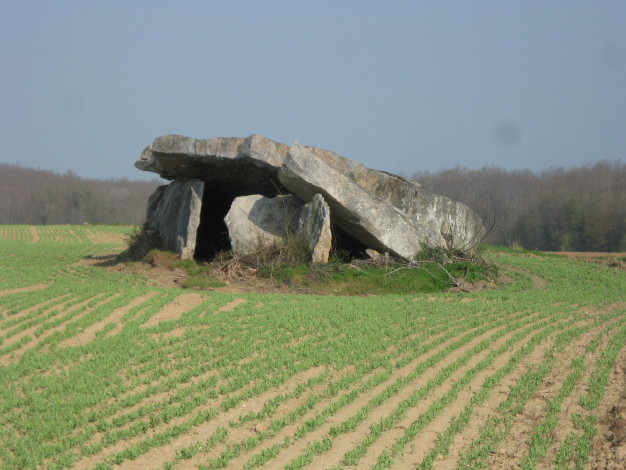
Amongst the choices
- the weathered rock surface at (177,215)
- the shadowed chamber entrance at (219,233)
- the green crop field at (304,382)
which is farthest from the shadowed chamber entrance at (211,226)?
the green crop field at (304,382)

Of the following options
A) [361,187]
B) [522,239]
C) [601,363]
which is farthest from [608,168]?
[601,363]

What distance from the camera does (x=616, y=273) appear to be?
19.3 meters

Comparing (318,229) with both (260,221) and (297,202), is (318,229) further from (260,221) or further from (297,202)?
(260,221)

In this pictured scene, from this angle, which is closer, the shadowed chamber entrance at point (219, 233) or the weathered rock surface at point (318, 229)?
the weathered rock surface at point (318, 229)

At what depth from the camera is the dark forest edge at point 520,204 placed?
48656 mm

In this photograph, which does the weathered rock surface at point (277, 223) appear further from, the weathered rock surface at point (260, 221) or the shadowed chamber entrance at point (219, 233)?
the shadowed chamber entrance at point (219, 233)

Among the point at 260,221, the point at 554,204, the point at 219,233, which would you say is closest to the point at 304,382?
the point at 260,221

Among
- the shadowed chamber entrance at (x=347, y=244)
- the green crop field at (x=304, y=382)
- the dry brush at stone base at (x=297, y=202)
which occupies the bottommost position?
the green crop field at (x=304, y=382)

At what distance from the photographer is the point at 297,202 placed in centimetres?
1747

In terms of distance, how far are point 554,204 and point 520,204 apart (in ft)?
23.4

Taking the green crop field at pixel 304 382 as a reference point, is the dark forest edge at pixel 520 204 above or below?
above

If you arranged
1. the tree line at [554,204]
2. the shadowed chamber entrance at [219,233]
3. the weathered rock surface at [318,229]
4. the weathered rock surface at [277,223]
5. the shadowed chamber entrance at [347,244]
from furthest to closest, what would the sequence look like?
the tree line at [554,204] → the shadowed chamber entrance at [219,233] → the shadowed chamber entrance at [347,244] → the weathered rock surface at [277,223] → the weathered rock surface at [318,229]

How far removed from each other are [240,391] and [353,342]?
2.32 meters

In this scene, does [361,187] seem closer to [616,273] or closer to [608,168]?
[616,273]
